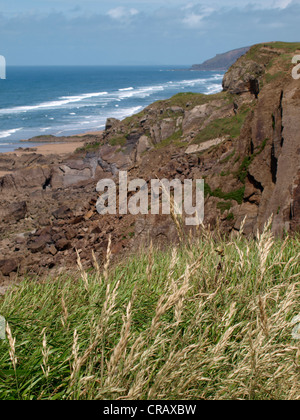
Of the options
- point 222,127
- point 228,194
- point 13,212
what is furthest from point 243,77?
point 228,194

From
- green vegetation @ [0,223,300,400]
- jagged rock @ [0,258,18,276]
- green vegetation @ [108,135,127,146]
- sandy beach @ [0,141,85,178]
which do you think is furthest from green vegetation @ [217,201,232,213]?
sandy beach @ [0,141,85,178]

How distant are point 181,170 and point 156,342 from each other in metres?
13.2

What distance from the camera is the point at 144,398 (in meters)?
2.71

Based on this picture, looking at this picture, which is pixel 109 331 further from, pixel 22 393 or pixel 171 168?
pixel 171 168

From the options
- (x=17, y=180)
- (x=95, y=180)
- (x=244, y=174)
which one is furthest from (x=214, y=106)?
(x=244, y=174)

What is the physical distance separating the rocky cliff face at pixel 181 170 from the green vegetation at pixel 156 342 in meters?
1.96

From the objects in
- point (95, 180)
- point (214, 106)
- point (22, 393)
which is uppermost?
point (214, 106)

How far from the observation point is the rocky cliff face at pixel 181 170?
930cm

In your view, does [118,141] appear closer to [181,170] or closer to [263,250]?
[181,170]

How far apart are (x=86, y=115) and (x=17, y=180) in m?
47.3

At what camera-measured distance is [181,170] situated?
1573cm

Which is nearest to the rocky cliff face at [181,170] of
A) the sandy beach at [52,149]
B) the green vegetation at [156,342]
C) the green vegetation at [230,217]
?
the green vegetation at [230,217]

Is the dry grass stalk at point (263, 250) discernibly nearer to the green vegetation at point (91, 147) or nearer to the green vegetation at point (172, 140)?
the green vegetation at point (172, 140)
